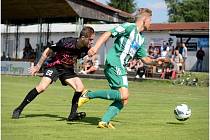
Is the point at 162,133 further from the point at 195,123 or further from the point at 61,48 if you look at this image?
the point at 61,48

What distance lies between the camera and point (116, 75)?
904cm

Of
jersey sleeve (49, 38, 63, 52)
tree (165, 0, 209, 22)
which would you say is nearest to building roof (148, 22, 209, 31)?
jersey sleeve (49, 38, 63, 52)

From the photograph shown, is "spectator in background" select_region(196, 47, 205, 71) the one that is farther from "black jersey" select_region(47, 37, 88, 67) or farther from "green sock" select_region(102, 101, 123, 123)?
"green sock" select_region(102, 101, 123, 123)

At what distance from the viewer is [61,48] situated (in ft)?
33.4

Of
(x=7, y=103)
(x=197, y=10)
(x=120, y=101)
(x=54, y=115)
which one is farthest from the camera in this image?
(x=197, y=10)

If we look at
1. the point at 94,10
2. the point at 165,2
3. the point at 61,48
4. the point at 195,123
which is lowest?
the point at 195,123

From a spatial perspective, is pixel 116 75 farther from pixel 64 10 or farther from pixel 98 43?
pixel 64 10

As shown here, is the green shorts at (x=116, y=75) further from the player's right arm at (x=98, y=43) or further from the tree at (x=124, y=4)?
the tree at (x=124, y=4)

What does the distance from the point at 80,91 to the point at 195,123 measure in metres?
2.22

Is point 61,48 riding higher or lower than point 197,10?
lower

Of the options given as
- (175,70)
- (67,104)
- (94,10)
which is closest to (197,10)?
(94,10)

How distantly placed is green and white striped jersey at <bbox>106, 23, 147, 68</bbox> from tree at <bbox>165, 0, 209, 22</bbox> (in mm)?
84519

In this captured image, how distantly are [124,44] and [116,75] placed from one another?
0.54m

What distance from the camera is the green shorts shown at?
905 centimetres
